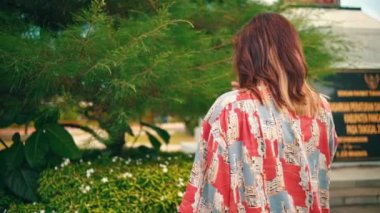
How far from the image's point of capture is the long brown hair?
5.16 feet

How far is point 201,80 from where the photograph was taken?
114 inches

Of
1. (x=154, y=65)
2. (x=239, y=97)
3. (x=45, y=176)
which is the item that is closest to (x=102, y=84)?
(x=154, y=65)

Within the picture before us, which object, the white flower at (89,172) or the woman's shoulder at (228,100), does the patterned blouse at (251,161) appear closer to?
the woman's shoulder at (228,100)

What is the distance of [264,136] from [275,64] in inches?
10.7

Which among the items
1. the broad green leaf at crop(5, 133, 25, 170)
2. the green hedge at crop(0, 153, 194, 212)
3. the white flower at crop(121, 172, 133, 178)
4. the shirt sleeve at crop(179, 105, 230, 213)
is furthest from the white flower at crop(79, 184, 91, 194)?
the shirt sleeve at crop(179, 105, 230, 213)

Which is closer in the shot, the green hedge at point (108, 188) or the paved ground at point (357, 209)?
the green hedge at point (108, 188)

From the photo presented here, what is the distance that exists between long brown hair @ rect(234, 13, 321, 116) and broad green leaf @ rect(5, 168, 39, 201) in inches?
87.0

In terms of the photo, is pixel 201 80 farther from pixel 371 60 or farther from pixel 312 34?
pixel 371 60

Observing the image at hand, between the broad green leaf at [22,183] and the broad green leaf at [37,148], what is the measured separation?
0.53 ft

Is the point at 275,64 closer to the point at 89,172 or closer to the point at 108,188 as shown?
the point at 108,188

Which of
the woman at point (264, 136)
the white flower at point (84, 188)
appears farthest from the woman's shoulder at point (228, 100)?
the white flower at point (84, 188)

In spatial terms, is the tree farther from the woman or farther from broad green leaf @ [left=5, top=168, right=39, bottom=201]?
the woman

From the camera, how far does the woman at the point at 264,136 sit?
1.51 meters

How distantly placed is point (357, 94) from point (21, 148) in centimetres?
481
